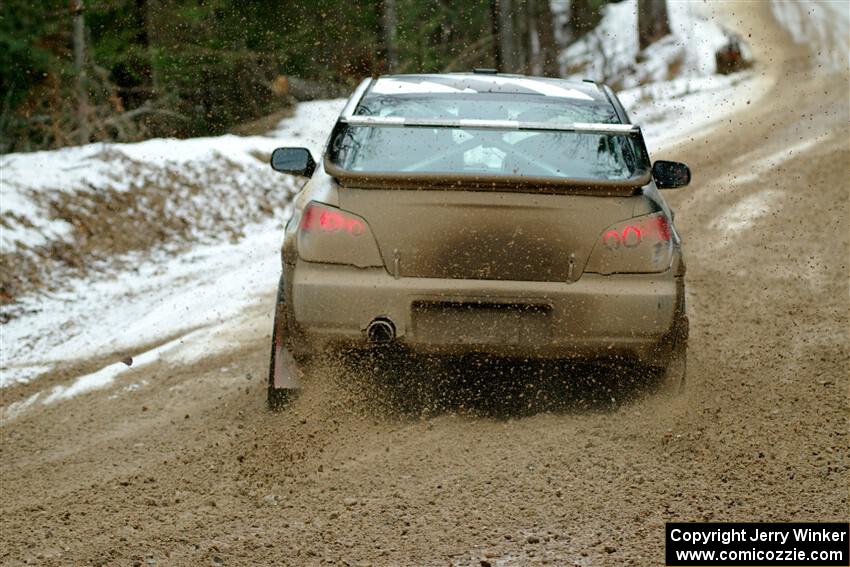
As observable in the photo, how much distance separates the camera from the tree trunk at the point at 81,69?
49.6 feet

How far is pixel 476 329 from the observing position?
4930 millimetres

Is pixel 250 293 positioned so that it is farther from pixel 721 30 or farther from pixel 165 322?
pixel 721 30

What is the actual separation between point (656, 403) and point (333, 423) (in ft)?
5.33

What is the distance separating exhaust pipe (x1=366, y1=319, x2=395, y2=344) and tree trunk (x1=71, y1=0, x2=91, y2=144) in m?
11.2

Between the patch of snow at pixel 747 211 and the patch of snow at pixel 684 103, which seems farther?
the patch of snow at pixel 684 103

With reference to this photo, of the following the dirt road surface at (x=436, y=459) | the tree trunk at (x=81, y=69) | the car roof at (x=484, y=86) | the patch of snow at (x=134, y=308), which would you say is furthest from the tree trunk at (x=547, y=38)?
the dirt road surface at (x=436, y=459)

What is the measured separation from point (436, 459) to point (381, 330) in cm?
66

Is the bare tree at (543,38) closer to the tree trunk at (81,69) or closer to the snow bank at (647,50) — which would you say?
the snow bank at (647,50)

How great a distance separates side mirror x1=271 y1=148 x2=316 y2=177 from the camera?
5.83m

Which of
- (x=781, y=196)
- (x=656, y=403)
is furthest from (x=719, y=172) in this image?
(x=656, y=403)

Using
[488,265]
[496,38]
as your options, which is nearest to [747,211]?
[488,265]

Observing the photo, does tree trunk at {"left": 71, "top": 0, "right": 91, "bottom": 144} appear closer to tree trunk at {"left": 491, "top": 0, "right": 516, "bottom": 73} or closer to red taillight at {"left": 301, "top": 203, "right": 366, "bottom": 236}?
tree trunk at {"left": 491, "top": 0, "right": 516, "bottom": 73}

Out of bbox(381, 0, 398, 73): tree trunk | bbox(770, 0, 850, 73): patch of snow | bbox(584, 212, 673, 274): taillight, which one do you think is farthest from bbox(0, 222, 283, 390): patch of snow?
bbox(770, 0, 850, 73): patch of snow

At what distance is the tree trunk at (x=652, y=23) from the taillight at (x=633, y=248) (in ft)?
90.4
